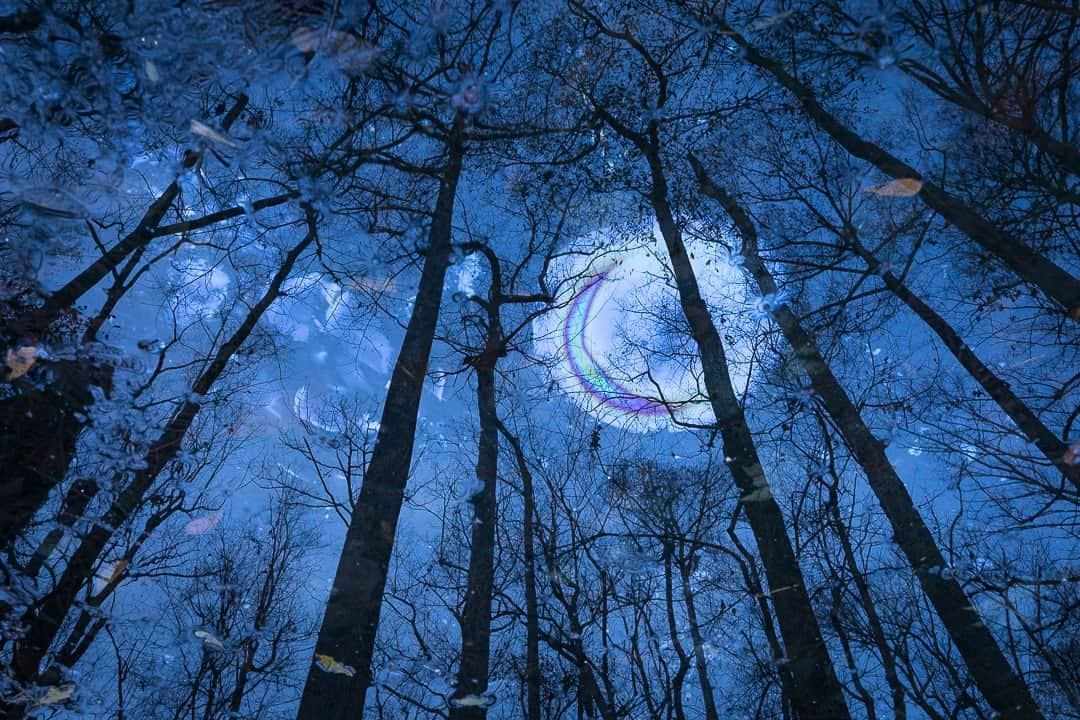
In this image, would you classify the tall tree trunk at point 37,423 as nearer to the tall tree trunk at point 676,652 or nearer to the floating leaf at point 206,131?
the floating leaf at point 206,131

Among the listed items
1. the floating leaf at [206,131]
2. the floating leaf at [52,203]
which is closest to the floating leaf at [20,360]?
the floating leaf at [52,203]

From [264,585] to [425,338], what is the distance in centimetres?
1390

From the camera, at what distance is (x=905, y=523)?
19.6 ft

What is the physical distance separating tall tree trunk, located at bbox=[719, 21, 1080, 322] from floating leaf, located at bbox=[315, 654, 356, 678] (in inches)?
258

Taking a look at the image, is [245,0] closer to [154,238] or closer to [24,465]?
[154,238]

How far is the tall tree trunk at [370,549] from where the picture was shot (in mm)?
3275

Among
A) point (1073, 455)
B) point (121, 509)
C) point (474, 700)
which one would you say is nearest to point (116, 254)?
point (121, 509)

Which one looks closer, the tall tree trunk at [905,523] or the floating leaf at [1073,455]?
the floating leaf at [1073,455]

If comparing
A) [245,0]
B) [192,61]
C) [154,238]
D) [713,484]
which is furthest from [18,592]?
[713,484]

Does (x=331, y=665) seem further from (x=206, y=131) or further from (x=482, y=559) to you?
(x=206, y=131)

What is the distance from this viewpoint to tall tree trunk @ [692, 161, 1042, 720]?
15.8 feet

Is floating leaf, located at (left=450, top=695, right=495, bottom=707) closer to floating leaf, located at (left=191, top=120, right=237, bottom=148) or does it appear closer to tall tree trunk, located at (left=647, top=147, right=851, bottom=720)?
tall tree trunk, located at (left=647, top=147, right=851, bottom=720)

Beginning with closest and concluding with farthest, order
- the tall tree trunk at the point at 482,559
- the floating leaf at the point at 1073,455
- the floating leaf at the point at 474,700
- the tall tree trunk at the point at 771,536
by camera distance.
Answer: the tall tree trunk at the point at 771,536 → the floating leaf at the point at 1073,455 → the floating leaf at the point at 474,700 → the tall tree trunk at the point at 482,559

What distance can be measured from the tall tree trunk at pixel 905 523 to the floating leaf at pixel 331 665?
5817 mm
